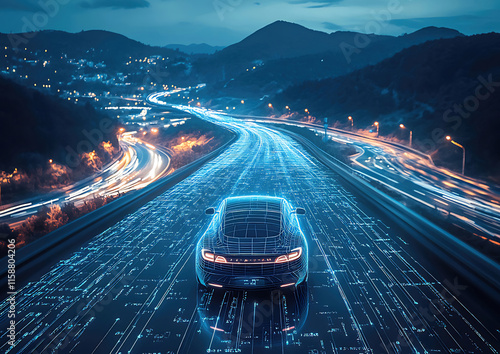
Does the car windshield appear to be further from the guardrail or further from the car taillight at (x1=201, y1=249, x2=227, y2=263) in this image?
the guardrail

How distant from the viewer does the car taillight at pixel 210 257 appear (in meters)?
6.64

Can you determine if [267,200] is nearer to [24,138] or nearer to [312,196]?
[312,196]

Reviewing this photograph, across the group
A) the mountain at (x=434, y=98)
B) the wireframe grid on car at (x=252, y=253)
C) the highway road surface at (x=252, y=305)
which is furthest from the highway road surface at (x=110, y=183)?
the mountain at (x=434, y=98)

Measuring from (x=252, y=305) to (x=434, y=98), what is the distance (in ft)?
242

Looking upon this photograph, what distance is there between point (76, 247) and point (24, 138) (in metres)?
35.3

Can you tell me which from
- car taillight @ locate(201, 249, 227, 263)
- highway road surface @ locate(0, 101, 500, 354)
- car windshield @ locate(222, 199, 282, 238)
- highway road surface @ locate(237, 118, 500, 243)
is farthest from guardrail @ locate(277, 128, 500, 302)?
car taillight @ locate(201, 249, 227, 263)

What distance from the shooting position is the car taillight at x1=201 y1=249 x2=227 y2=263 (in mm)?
6645

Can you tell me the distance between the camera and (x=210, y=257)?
6.78 m

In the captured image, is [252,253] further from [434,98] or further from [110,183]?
[434,98]

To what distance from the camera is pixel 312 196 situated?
647 inches

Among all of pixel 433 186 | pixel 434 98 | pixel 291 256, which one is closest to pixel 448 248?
pixel 291 256

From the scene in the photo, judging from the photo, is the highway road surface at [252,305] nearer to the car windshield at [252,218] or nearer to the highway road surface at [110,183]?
the car windshield at [252,218]

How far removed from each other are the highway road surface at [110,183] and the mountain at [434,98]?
112ft

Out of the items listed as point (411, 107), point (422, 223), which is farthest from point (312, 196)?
point (411, 107)
